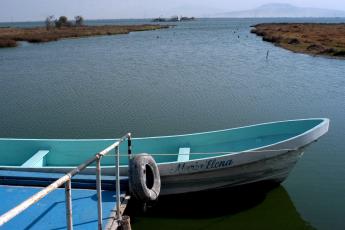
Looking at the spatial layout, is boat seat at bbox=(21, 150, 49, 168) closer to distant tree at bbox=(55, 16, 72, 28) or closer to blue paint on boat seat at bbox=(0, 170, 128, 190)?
blue paint on boat seat at bbox=(0, 170, 128, 190)

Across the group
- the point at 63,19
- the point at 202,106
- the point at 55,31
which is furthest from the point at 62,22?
the point at 202,106

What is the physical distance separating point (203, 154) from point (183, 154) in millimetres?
582

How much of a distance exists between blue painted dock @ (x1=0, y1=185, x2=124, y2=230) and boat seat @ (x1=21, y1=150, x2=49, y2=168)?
34.0 inches

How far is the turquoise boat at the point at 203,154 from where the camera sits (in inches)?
283

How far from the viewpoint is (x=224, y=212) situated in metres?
7.68

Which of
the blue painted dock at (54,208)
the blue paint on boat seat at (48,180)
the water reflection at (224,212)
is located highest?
the blue paint on boat seat at (48,180)

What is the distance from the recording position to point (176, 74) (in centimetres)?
2539

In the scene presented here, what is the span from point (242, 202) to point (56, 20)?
106 metres

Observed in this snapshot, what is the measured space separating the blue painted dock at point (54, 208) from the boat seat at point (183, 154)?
1.72 metres

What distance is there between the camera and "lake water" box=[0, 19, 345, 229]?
313 inches

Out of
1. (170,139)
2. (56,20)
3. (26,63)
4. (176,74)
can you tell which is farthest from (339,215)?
(56,20)

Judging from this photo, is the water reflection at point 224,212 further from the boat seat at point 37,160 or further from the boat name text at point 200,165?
the boat seat at point 37,160

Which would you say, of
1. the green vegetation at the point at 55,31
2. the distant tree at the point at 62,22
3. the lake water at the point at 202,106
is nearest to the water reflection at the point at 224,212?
the lake water at the point at 202,106

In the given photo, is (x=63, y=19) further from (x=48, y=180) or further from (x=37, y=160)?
(x=48, y=180)
